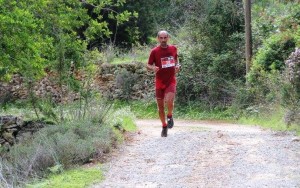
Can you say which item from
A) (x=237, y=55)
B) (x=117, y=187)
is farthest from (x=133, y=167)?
(x=237, y=55)

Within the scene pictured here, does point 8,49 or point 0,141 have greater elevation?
point 8,49

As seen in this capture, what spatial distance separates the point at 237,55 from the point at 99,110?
11408mm

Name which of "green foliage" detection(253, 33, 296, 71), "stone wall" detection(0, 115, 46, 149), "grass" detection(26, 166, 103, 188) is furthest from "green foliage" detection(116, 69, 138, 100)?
"grass" detection(26, 166, 103, 188)

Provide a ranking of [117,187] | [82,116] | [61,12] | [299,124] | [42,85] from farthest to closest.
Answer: [42,85] → [61,12] → [299,124] → [82,116] → [117,187]

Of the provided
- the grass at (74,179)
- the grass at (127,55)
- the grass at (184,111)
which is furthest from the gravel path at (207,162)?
the grass at (127,55)

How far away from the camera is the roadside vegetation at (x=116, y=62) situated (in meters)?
8.68

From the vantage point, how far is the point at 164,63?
10.1 metres

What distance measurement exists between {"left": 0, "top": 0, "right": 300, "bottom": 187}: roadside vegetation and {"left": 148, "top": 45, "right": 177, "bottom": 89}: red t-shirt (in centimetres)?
124

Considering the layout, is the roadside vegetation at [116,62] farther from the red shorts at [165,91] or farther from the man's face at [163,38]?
the man's face at [163,38]

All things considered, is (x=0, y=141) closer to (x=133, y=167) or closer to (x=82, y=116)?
(x=82, y=116)

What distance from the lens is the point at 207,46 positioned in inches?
845

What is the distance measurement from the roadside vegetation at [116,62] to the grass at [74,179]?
16 millimetres

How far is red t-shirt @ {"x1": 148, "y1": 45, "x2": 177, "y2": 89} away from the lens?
10.1 meters

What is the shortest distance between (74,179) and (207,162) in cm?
203
